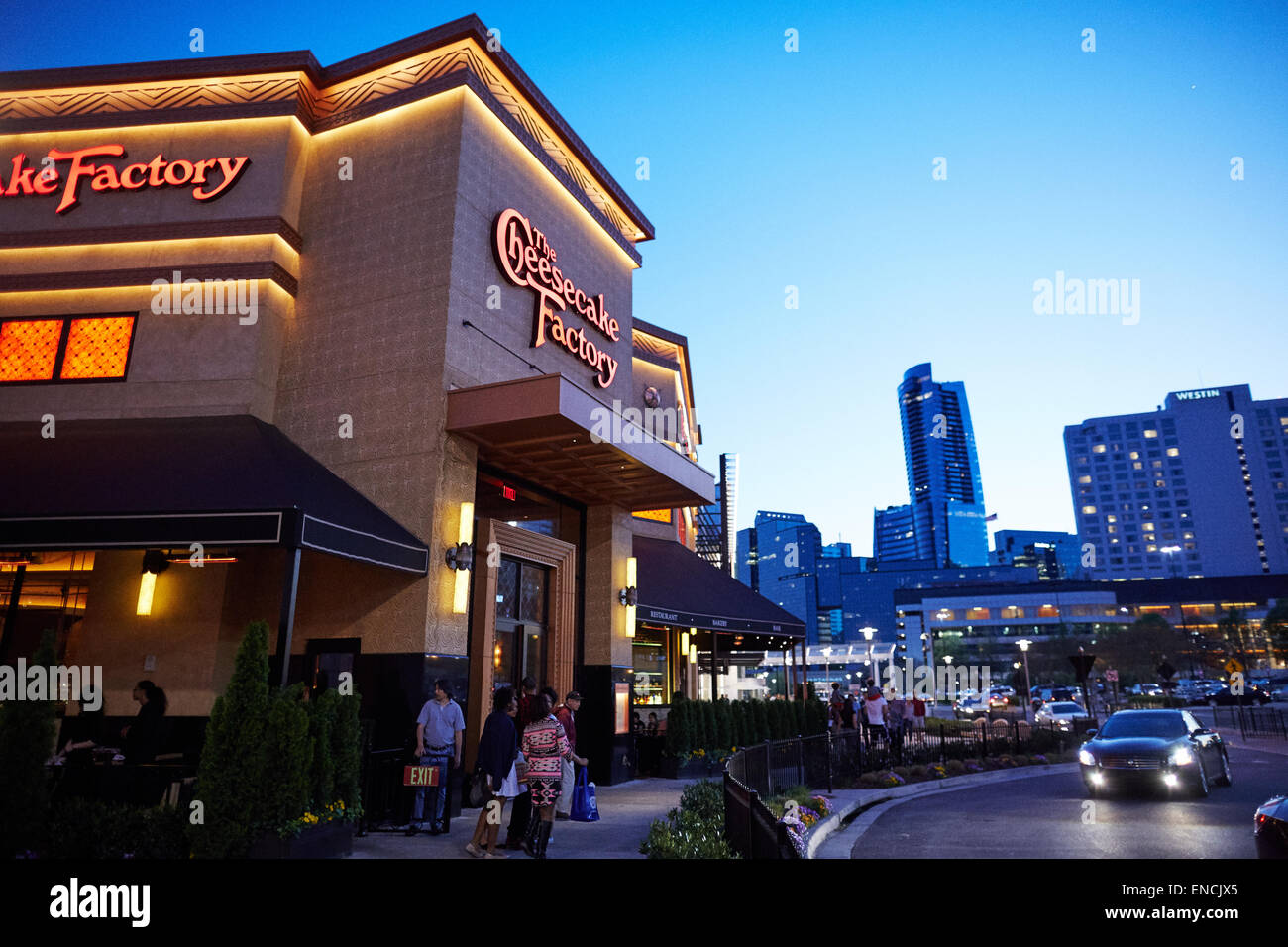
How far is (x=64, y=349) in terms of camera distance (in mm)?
13523

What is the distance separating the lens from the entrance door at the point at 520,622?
14227mm

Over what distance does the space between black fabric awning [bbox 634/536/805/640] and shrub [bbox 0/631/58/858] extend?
12.5 metres

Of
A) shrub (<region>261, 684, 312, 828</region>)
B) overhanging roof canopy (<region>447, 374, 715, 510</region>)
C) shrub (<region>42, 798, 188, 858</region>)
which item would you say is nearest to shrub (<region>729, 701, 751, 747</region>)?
overhanging roof canopy (<region>447, 374, 715, 510</region>)

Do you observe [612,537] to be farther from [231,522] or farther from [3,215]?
[3,215]

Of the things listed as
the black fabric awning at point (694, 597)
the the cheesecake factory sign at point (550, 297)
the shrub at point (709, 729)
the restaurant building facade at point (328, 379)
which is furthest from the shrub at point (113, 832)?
the shrub at point (709, 729)

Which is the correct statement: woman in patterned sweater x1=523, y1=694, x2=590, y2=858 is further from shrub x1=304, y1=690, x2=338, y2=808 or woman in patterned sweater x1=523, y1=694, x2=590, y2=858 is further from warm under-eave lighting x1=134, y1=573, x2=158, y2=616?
warm under-eave lighting x1=134, y1=573, x2=158, y2=616

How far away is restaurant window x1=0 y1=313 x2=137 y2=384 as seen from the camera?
43.7 ft

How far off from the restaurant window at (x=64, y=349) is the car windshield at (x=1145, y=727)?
1832cm
